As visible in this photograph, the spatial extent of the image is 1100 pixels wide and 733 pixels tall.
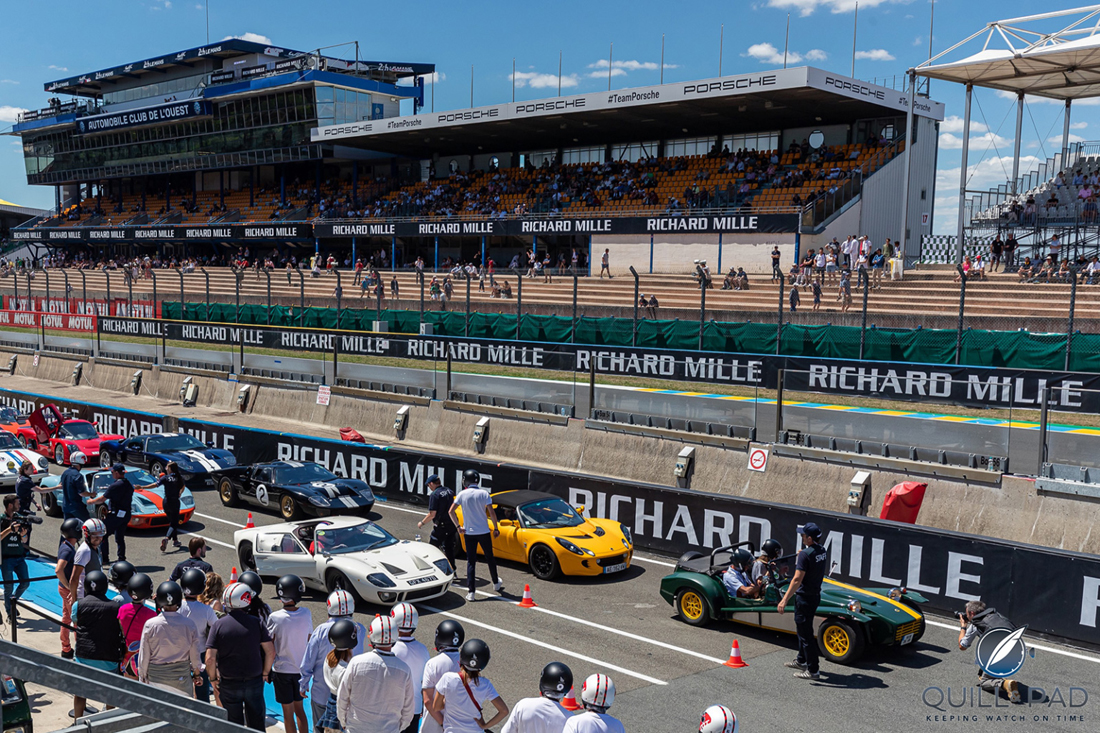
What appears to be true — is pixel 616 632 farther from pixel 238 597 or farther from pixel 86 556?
pixel 86 556

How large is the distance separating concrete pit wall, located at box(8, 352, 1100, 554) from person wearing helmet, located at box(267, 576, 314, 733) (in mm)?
10887

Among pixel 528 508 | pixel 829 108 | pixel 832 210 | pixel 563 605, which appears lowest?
pixel 563 605

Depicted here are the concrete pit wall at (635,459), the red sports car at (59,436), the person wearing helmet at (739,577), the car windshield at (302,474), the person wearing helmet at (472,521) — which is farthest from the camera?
the red sports car at (59,436)

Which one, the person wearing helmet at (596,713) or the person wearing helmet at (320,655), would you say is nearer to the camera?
the person wearing helmet at (596,713)

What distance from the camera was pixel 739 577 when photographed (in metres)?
11.6

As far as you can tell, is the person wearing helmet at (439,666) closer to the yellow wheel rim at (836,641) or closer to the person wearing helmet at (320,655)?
the person wearing helmet at (320,655)

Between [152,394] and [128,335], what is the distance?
4.57 meters

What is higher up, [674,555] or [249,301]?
[249,301]

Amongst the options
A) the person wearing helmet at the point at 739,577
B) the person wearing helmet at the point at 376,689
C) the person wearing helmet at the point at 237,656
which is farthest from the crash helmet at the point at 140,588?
the person wearing helmet at the point at 739,577

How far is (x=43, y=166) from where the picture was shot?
93.4 metres

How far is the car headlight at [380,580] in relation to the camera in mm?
12102

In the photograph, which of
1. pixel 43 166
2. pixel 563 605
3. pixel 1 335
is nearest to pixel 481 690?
pixel 563 605

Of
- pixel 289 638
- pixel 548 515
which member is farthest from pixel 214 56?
pixel 289 638

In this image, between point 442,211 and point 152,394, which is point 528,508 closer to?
point 152,394
